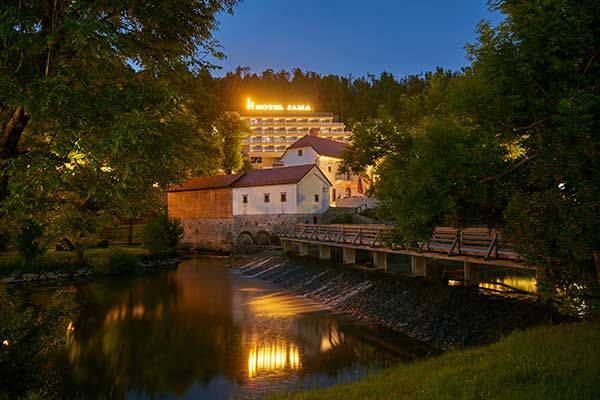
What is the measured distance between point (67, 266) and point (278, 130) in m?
79.5

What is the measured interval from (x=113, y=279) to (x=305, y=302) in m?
17.3

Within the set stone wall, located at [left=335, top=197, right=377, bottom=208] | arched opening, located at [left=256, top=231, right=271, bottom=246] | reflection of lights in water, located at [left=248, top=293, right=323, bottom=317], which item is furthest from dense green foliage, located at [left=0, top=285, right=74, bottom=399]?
stone wall, located at [left=335, top=197, right=377, bottom=208]

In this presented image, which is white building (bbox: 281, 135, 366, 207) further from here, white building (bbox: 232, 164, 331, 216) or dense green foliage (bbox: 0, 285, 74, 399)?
dense green foliage (bbox: 0, 285, 74, 399)

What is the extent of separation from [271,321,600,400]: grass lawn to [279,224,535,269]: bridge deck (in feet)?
8.78

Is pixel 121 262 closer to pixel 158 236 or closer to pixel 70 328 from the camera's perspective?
pixel 158 236

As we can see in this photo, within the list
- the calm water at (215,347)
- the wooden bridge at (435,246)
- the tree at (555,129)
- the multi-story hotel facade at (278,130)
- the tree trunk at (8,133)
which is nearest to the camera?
the tree at (555,129)

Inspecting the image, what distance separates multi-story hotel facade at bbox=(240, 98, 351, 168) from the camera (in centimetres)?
10338

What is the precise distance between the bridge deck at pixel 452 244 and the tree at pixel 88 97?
310 inches

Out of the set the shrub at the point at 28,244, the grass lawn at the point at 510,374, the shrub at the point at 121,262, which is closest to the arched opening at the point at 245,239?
the shrub at the point at 121,262

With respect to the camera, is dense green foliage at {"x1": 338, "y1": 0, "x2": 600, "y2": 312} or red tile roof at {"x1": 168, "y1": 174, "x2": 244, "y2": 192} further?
red tile roof at {"x1": 168, "y1": 174, "x2": 244, "y2": 192}

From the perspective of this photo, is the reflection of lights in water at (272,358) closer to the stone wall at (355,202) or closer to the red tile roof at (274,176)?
the red tile roof at (274,176)

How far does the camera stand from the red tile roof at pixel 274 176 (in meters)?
49.0

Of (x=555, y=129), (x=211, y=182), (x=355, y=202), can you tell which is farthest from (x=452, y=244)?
(x=211, y=182)

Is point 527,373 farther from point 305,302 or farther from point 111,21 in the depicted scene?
point 305,302
